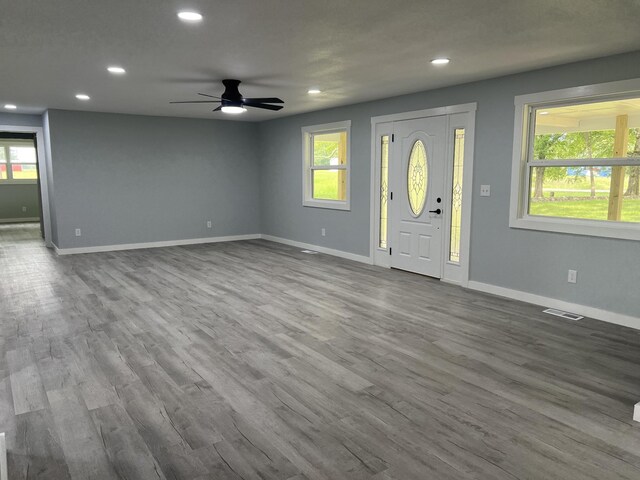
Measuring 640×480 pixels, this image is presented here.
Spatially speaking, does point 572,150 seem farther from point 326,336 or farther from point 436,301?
point 326,336

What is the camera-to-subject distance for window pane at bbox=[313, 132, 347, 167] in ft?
25.1

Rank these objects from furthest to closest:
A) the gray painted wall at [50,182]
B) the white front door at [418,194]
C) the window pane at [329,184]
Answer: the window pane at [329,184], the gray painted wall at [50,182], the white front door at [418,194]

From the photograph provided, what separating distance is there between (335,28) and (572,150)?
8.95 feet

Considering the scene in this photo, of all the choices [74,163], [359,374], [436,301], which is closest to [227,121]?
[74,163]

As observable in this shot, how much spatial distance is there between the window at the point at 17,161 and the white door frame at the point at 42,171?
3.91 metres

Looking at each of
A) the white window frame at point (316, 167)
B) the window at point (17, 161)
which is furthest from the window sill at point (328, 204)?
the window at point (17, 161)

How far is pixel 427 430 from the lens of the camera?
2391 millimetres

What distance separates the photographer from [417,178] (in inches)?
233

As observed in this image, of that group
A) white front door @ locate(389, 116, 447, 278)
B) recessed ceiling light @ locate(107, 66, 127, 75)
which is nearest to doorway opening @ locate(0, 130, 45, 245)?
recessed ceiling light @ locate(107, 66, 127, 75)

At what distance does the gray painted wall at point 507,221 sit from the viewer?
13.1 ft

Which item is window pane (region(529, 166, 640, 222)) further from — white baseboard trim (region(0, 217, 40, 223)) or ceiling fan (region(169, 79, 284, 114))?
white baseboard trim (region(0, 217, 40, 223))

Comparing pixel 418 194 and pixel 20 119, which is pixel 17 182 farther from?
pixel 418 194

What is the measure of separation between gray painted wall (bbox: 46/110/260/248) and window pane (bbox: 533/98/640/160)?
5957 mm

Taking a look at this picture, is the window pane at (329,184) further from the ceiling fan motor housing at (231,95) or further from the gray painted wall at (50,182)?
the gray painted wall at (50,182)
